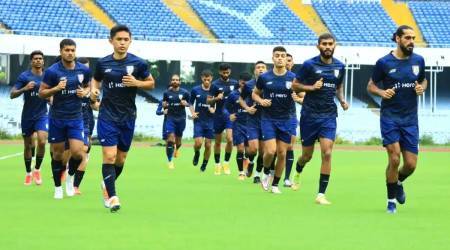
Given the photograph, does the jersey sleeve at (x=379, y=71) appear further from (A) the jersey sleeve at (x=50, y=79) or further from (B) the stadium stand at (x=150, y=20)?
(B) the stadium stand at (x=150, y=20)

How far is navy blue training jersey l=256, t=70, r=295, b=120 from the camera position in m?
16.2

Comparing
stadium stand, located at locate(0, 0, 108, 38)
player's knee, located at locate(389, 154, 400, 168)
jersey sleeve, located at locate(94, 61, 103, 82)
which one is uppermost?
stadium stand, located at locate(0, 0, 108, 38)

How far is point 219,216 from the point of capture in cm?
1196

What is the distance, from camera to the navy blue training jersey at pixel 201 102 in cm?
2303

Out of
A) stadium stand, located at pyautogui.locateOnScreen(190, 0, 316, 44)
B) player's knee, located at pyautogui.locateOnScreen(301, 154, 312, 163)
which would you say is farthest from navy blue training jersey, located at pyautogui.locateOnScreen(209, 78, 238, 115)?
stadium stand, located at pyautogui.locateOnScreen(190, 0, 316, 44)

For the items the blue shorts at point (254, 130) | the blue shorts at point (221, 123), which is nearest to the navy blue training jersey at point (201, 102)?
the blue shorts at point (221, 123)

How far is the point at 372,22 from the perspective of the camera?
56.8 m

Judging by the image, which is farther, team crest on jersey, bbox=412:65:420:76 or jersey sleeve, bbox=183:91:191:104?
jersey sleeve, bbox=183:91:191:104

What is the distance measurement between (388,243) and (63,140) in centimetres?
635

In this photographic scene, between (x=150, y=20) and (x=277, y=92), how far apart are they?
1464 inches

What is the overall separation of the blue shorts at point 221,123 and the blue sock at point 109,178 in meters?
9.88

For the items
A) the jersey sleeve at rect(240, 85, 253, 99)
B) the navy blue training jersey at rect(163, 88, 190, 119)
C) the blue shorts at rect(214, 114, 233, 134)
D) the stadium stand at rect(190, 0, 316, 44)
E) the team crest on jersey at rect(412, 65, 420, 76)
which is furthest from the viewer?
the stadium stand at rect(190, 0, 316, 44)

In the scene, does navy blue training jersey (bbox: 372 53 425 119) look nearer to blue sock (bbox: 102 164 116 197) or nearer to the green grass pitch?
the green grass pitch

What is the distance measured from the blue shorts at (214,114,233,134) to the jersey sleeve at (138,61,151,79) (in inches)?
378
